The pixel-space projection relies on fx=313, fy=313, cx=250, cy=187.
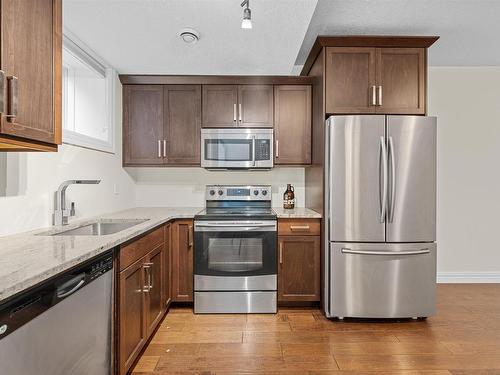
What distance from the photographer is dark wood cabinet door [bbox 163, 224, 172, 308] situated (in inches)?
104

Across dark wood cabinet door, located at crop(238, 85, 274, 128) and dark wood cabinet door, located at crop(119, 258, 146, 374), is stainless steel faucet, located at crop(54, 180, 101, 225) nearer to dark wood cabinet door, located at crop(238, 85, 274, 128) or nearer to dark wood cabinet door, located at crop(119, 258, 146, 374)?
dark wood cabinet door, located at crop(119, 258, 146, 374)

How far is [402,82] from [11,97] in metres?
2.77

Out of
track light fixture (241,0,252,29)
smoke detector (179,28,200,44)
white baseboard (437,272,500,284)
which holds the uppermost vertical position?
smoke detector (179,28,200,44)

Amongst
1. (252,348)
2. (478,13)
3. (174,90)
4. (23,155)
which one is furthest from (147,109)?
(478,13)

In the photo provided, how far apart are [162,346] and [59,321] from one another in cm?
125

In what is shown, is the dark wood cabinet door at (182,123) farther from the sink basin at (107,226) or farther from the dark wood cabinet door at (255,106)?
the sink basin at (107,226)

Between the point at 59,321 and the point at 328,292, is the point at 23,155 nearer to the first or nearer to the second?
the point at 59,321

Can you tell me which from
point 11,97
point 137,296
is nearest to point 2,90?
point 11,97

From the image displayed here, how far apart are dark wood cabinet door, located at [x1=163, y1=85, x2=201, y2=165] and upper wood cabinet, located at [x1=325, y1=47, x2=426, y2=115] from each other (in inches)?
53.5

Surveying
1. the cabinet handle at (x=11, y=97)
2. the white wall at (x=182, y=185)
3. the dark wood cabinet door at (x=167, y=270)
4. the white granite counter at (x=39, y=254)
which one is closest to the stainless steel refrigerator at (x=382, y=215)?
the white wall at (x=182, y=185)

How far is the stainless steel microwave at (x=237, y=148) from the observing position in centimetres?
322

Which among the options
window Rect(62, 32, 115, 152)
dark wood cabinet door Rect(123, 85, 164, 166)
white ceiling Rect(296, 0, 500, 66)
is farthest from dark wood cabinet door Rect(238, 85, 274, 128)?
window Rect(62, 32, 115, 152)

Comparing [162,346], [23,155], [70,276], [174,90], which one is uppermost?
[174,90]

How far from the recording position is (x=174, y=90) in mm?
3273
